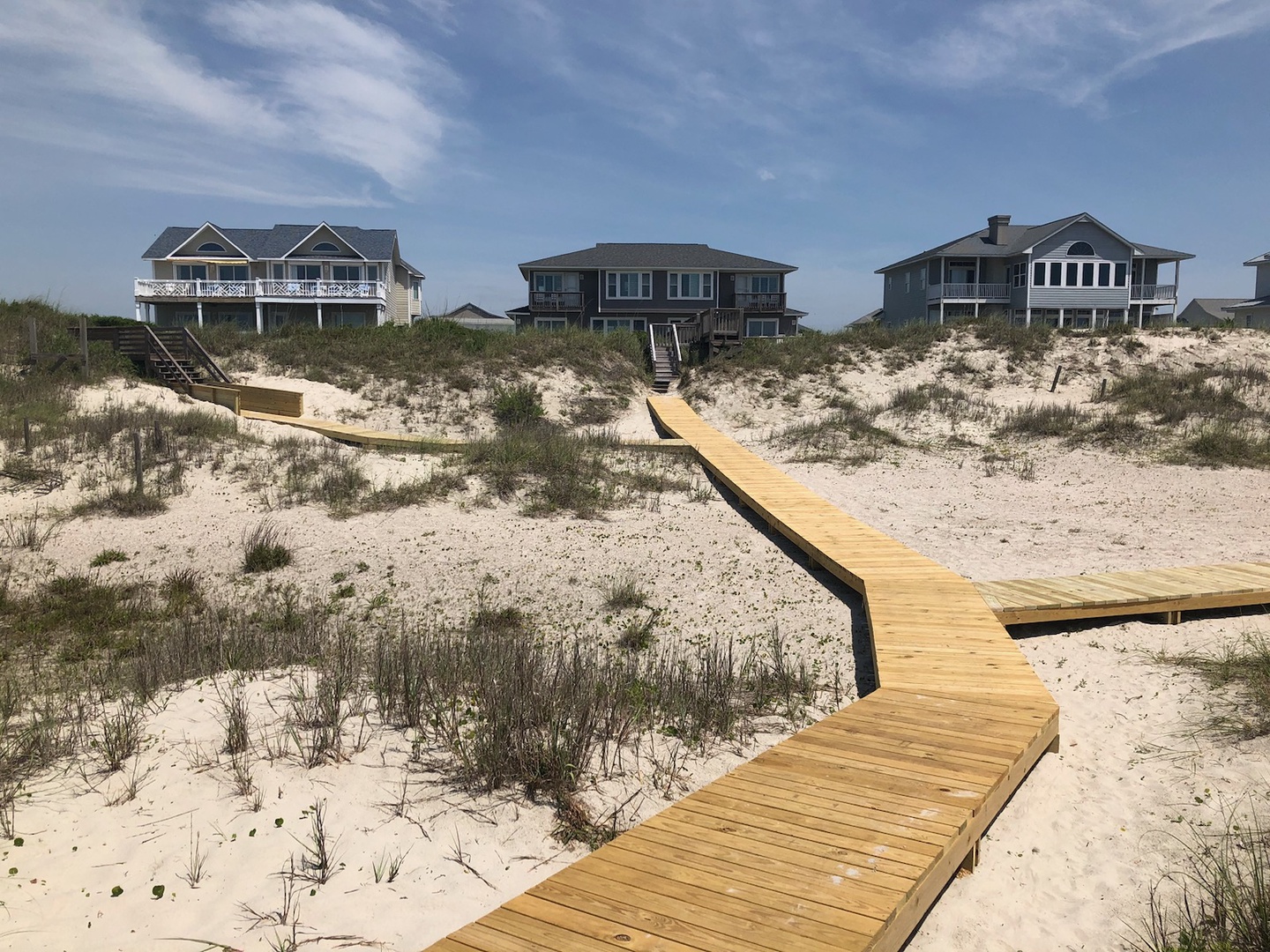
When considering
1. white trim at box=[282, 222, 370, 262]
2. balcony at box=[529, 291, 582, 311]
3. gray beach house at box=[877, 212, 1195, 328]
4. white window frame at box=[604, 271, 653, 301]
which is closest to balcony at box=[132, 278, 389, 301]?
white trim at box=[282, 222, 370, 262]

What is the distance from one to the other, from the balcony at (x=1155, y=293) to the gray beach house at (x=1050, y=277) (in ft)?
0.14

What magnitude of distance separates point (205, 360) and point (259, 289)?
72.2 feet

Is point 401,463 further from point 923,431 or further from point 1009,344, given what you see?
point 1009,344

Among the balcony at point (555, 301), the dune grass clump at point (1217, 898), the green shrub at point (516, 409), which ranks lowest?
the dune grass clump at point (1217, 898)

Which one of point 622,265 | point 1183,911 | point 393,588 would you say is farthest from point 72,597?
point 622,265

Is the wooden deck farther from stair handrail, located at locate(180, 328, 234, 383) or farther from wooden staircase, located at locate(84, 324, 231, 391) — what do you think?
stair handrail, located at locate(180, 328, 234, 383)

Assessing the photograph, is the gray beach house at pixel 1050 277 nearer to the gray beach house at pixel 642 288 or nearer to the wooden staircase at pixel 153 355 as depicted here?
the gray beach house at pixel 642 288

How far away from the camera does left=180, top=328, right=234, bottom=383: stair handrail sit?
25078mm

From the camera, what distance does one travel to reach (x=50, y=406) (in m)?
19.0

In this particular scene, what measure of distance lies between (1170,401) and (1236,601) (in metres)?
15.6

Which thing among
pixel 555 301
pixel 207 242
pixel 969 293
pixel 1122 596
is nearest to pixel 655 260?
pixel 555 301

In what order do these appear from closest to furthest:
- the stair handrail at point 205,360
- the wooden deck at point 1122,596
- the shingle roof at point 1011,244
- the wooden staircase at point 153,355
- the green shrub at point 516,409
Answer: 1. the wooden deck at point 1122,596
2. the wooden staircase at point 153,355
3. the green shrub at point 516,409
4. the stair handrail at point 205,360
5. the shingle roof at point 1011,244

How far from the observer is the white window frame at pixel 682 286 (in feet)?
150

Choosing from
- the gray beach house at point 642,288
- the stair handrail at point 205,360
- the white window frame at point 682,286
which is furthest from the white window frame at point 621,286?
the stair handrail at point 205,360
